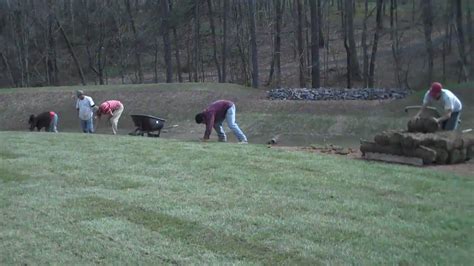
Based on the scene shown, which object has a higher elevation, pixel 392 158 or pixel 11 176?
pixel 11 176

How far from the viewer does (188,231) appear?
7570mm

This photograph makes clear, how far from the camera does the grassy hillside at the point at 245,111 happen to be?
27219 mm

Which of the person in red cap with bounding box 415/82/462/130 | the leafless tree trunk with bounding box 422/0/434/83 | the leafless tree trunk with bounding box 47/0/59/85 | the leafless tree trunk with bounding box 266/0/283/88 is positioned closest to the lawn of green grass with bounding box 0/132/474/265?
the person in red cap with bounding box 415/82/462/130

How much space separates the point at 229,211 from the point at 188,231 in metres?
0.96

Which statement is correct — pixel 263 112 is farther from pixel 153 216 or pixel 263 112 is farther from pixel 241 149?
pixel 153 216

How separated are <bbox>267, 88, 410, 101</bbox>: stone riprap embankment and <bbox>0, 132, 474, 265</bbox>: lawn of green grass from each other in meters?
19.7

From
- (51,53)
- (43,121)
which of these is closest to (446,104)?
(43,121)

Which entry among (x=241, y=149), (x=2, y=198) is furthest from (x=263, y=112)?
(x=2, y=198)

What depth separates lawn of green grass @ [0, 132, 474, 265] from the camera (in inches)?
267

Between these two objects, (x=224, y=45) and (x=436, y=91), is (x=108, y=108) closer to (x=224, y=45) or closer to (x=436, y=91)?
(x=436, y=91)

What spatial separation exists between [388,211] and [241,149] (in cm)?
648

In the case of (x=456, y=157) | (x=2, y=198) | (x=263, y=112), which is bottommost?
(x=263, y=112)

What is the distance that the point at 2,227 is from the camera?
313 inches

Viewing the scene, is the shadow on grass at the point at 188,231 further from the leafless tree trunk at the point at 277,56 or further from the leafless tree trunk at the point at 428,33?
the leafless tree trunk at the point at 277,56
